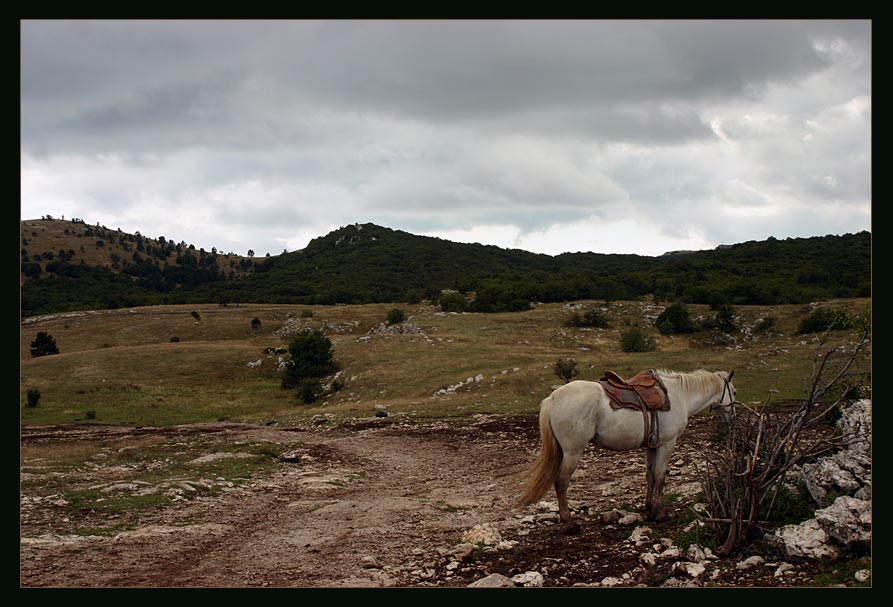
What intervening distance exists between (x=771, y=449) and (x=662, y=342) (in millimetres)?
42491

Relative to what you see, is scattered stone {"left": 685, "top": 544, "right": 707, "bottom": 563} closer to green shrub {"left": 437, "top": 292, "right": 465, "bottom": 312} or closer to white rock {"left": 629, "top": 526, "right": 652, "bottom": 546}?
white rock {"left": 629, "top": 526, "right": 652, "bottom": 546}

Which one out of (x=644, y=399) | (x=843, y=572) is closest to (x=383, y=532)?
(x=644, y=399)

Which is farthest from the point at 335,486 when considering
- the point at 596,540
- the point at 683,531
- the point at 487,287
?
the point at 487,287

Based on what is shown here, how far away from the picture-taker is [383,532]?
28.7 ft

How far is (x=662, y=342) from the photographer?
1838 inches

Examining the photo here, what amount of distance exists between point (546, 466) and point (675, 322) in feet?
152

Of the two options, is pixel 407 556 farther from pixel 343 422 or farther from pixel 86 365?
pixel 86 365

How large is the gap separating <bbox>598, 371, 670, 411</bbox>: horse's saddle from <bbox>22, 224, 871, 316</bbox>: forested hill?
5494 centimetres

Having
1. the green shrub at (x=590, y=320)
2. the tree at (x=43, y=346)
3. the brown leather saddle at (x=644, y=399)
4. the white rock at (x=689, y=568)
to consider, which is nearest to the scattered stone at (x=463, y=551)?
the white rock at (x=689, y=568)

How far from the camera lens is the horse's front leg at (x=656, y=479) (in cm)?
816

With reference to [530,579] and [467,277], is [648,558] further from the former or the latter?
[467,277]

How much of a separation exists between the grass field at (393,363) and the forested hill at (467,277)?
10.3 metres

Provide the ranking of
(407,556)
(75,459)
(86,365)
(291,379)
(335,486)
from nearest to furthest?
(407,556), (335,486), (75,459), (291,379), (86,365)

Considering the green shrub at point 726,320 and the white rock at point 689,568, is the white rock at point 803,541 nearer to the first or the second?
the white rock at point 689,568
